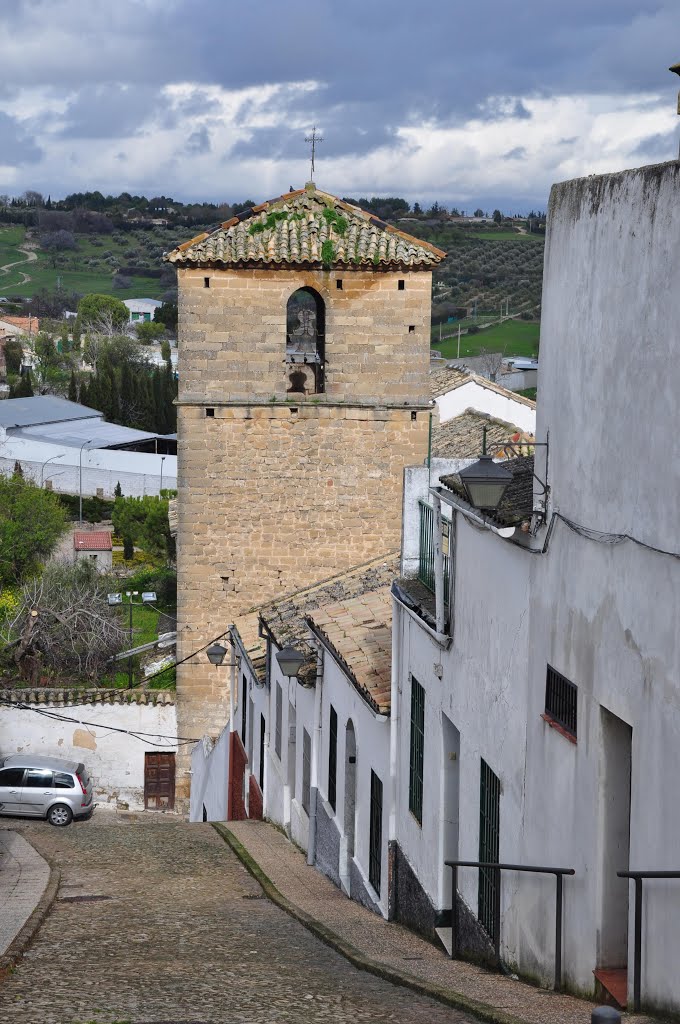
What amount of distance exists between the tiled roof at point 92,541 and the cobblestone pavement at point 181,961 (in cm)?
4129

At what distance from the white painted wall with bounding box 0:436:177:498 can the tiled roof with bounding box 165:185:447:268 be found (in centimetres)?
4406

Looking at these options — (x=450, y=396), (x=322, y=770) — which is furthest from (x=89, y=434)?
(x=322, y=770)

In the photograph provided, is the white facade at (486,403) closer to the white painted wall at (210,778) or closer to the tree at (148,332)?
the white painted wall at (210,778)

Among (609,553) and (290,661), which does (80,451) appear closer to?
(290,661)

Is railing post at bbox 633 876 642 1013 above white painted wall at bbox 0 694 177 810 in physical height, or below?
above

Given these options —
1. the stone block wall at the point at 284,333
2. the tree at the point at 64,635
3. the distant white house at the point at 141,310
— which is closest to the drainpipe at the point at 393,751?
the stone block wall at the point at 284,333

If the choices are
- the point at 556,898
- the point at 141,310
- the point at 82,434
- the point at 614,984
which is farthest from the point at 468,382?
the point at 141,310

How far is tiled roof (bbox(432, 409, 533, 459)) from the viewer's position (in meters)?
23.2

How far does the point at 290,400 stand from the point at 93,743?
9.11 meters

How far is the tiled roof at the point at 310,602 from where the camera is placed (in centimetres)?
1697

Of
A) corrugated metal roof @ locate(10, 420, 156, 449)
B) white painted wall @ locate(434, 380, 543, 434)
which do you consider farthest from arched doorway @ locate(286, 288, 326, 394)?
corrugated metal roof @ locate(10, 420, 156, 449)

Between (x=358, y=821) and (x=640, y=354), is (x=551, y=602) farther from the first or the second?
(x=358, y=821)

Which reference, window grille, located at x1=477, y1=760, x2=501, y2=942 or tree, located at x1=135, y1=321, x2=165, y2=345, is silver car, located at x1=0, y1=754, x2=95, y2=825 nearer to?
window grille, located at x1=477, y1=760, x2=501, y2=942

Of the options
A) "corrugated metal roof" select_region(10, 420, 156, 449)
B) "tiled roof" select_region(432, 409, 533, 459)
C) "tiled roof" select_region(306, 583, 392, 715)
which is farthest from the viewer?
"corrugated metal roof" select_region(10, 420, 156, 449)
